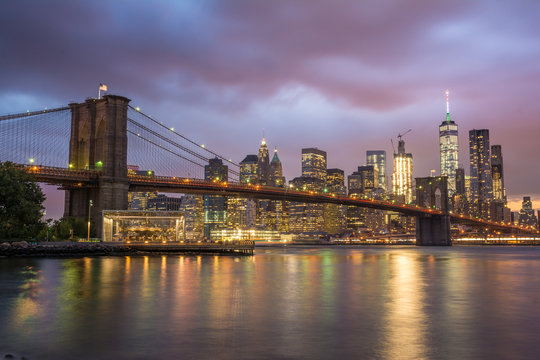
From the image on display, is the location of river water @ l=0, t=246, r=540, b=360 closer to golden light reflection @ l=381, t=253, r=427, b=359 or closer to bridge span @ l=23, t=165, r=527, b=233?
golden light reflection @ l=381, t=253, r=427, b=359

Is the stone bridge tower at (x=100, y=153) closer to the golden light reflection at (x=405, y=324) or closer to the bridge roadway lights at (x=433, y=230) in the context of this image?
the golden light reflection at (x=405, y=324)

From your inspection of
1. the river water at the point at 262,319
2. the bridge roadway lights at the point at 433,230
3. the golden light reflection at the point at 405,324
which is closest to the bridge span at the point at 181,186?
the bridge roadway lights at the point at 433,230

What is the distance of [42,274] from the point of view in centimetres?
3850

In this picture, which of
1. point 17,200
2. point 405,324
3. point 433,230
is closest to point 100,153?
point 17,200

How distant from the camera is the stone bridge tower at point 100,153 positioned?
77.9 m

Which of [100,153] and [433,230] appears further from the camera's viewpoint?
[433,230]

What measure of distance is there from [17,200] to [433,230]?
12833 cm

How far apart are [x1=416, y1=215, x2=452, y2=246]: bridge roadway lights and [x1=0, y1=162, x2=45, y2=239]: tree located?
116 meters

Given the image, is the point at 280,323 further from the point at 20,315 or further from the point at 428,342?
the point at 20,315

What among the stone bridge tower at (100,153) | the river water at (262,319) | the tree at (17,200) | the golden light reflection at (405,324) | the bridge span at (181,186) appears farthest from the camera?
the stone bridge tower at (100,153)

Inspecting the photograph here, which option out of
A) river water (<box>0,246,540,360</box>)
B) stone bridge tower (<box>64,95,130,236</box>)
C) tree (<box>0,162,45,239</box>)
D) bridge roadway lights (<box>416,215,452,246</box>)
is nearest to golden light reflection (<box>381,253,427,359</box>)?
river water (<box>0,246,540,360</box>)

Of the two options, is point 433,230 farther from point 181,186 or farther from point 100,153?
point 100,153

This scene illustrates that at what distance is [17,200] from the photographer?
202ft

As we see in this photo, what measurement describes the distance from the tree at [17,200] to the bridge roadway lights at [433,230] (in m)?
116
